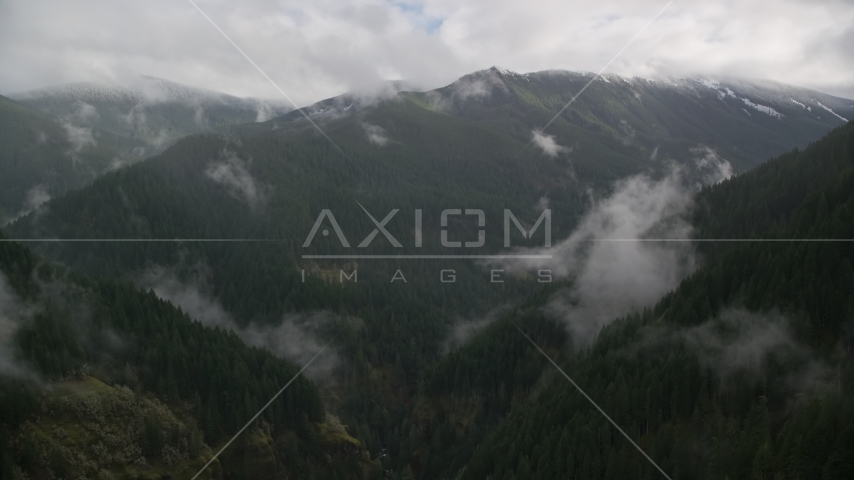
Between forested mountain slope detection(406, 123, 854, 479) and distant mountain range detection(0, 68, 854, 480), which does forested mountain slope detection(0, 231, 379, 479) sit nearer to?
distant mountain range detection(0, 68, 854, 480)

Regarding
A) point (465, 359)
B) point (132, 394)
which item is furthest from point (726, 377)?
point (132, 394)

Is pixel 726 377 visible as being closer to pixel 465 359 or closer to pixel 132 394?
pixel 465 359

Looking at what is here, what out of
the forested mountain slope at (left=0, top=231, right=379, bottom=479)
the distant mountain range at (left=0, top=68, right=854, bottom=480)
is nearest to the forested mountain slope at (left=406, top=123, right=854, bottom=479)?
the distant mountain range at (left=0, top=68, right=854, bottom=480)

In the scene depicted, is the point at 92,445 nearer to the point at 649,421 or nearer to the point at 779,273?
the point at 649,421

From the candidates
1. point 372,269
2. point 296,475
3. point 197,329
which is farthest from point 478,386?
point 372,269

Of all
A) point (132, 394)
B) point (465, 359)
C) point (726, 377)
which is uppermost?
point (726, 377)

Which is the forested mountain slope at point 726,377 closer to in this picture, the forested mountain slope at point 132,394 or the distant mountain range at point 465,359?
the distant mountain range at point 465,359

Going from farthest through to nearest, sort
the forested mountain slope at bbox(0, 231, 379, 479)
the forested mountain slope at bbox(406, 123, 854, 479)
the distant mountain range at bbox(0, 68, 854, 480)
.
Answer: the distant mountain range at bbox(0, 68, 854, 480)
the forested mountain slope at bbox(0, 231, 379, 479)
the forested mountain slope at bbox(406, 123, 854, 479)

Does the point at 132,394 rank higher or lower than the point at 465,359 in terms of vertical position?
higher

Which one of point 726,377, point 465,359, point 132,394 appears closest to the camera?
point 726,377

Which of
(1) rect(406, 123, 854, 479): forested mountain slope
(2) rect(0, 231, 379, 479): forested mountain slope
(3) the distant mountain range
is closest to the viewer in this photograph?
(1) rect(406, 123, 854, 479): forested mountain slope

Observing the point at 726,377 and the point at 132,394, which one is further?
the point at 132,394

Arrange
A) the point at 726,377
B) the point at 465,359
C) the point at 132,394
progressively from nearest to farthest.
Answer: the point at 726,377 → the point at 132,394 → the point at 465,359
